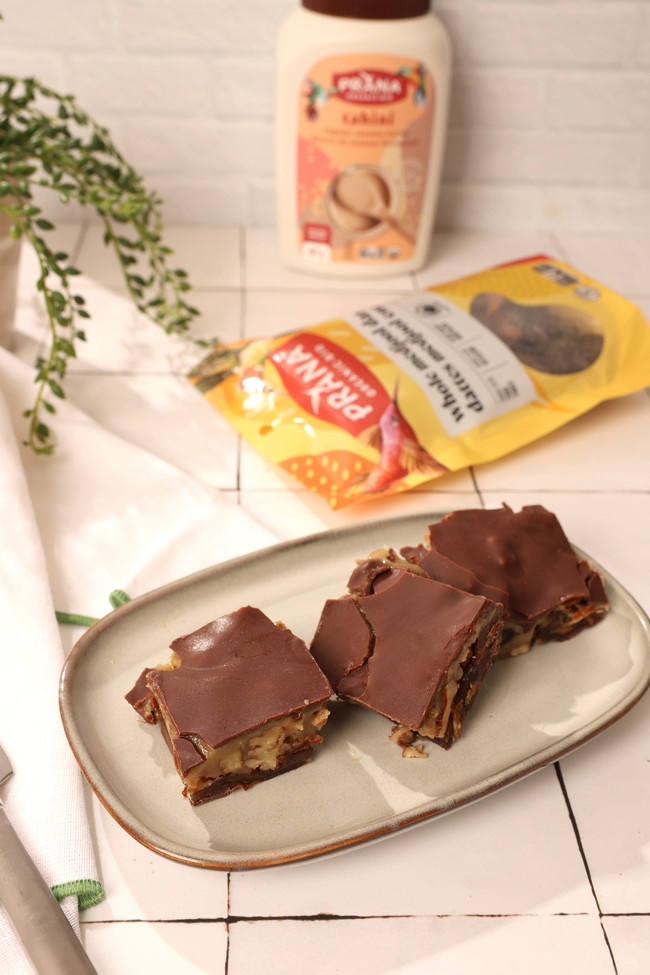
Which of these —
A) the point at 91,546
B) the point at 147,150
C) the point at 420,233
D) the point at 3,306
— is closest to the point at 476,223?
the point at 420,233

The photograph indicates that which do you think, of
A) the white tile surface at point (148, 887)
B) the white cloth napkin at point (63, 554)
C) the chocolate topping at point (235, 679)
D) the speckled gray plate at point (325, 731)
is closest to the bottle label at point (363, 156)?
the white cloth napkin at point (63, 554)

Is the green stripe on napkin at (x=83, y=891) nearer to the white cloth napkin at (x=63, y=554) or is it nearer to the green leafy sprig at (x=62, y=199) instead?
the white cloth napkin at (x=63, y=554)

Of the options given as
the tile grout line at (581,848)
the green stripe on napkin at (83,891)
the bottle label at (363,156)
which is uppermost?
the bottle label at (363,156)

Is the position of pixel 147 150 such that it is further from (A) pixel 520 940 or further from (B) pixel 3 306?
(A) pixel 520 940

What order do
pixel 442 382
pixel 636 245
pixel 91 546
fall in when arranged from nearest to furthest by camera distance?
pixel 91 546, pixel 442 382, pixel 636 245

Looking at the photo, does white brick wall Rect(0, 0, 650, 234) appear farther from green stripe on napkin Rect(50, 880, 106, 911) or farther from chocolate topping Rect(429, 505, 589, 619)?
green stripe on napkin Rect(50, 880, 106, 911)

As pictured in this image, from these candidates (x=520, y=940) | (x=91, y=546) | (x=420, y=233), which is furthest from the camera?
(x=420, y=233)
